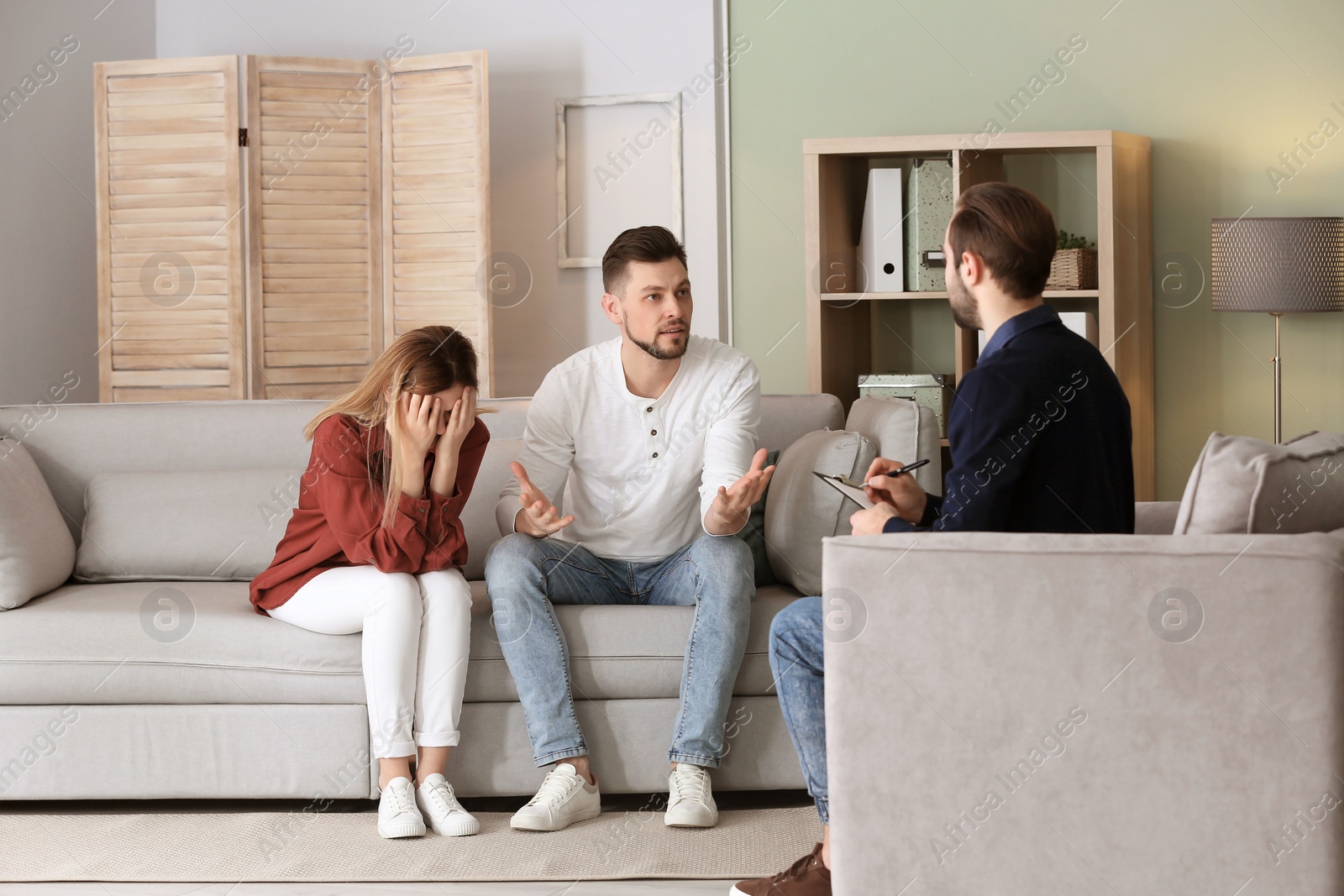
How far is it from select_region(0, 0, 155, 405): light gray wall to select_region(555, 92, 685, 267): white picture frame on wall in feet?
4.87

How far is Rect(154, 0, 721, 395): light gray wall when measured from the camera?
3920 millimetres

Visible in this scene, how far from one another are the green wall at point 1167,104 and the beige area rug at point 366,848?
223 cm

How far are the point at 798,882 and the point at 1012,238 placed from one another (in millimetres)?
973

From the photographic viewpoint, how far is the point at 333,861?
6.47 feet

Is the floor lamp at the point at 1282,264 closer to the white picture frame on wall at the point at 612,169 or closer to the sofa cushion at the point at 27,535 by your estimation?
the white picture frame on wall at the point at 612,169

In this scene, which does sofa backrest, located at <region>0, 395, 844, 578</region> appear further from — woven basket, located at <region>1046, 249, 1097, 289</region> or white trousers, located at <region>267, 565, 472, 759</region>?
woven basket, located at <region>1046, 249, 1097, 289</region>

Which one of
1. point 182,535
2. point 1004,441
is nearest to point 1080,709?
point 1004,441

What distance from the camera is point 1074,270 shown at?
11.1 feet

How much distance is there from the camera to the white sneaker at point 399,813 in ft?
6.72

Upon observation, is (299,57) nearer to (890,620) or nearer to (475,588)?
(475,588)

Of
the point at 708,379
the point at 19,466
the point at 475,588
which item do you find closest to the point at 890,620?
the point at 708,379

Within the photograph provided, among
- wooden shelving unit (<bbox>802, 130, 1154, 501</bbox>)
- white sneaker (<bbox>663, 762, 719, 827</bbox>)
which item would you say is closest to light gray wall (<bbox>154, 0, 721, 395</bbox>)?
wooden shelving unit (<bbox>802, 130, 1154, 501</bbox>)

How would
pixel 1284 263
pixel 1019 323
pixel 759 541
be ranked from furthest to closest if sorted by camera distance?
1. pixel 1284 263
2. pixel 759 541
3. pixel 1019 323

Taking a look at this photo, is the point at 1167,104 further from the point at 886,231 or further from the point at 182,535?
the point at 182,535
